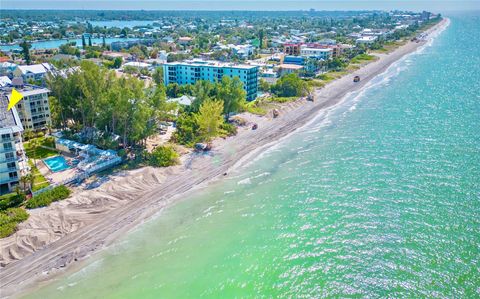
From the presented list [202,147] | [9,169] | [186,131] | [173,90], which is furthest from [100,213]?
[173,90]

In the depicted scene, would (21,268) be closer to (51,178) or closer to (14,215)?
(14,215)

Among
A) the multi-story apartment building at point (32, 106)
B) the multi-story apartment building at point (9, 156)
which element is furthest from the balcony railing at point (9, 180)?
the multi-story apartment building at point (32, 106)

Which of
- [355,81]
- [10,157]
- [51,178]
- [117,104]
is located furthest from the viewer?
[355,81]

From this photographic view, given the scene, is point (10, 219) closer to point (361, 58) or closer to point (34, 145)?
point (34, 145)

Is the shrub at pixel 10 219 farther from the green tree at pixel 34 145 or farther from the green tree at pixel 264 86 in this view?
the green tree at pixel 264 86

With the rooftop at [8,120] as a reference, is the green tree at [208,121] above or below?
below

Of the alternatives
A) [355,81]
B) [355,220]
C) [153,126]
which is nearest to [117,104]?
[153,126]
